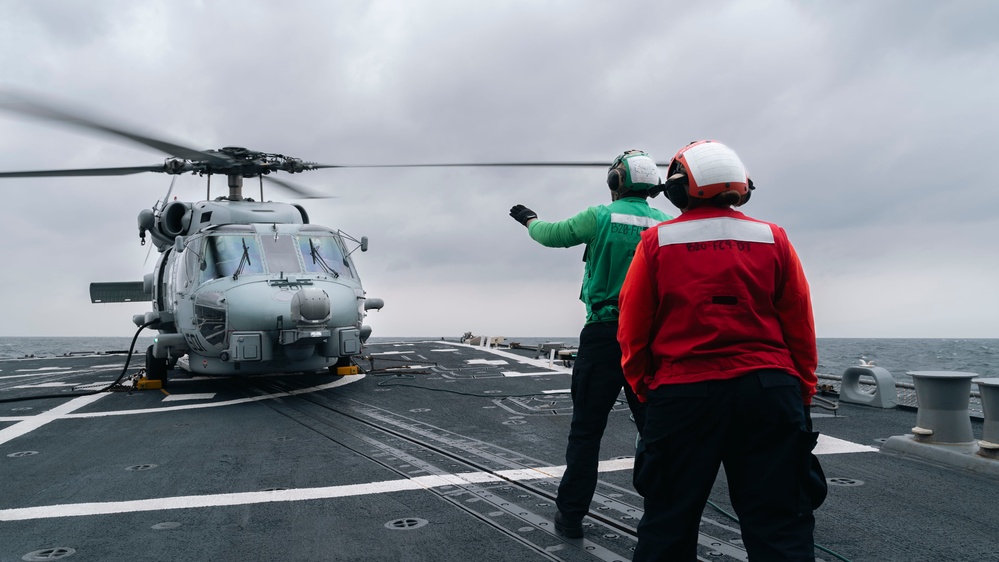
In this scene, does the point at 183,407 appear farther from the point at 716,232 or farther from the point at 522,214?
the point at 716,232

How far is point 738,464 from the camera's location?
2469 mm

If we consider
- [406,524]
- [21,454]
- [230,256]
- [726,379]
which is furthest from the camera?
[230,256]

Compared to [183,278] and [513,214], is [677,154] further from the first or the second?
[183,278]

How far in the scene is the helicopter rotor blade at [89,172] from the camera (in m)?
9.26

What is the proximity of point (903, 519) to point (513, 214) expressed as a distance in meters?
2.89

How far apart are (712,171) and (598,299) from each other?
139 centimetres

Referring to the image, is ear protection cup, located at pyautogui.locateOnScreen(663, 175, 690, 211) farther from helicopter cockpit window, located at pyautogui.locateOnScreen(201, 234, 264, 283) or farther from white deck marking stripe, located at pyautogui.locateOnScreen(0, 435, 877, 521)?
helicopter cockpit window, located at pyautogui.locateOnScreen(201, 234, 264, 283)

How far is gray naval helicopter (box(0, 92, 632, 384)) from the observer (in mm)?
9578

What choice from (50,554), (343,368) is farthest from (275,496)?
(343,368)

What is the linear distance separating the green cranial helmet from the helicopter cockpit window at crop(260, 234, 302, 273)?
7419 millimetres

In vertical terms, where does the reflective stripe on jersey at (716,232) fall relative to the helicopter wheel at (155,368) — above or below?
above

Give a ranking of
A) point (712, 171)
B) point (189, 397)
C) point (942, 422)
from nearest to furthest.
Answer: point (712, 171) → point (942, 422) → point (189, 397)

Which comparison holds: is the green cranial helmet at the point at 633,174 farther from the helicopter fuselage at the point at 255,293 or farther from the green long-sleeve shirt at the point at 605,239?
the helicopter fuselage at the point at 255,293

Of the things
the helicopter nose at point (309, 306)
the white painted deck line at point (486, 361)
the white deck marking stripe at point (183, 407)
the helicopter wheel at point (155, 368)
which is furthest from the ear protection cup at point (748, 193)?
the white painted deck line at point (486, 361)
